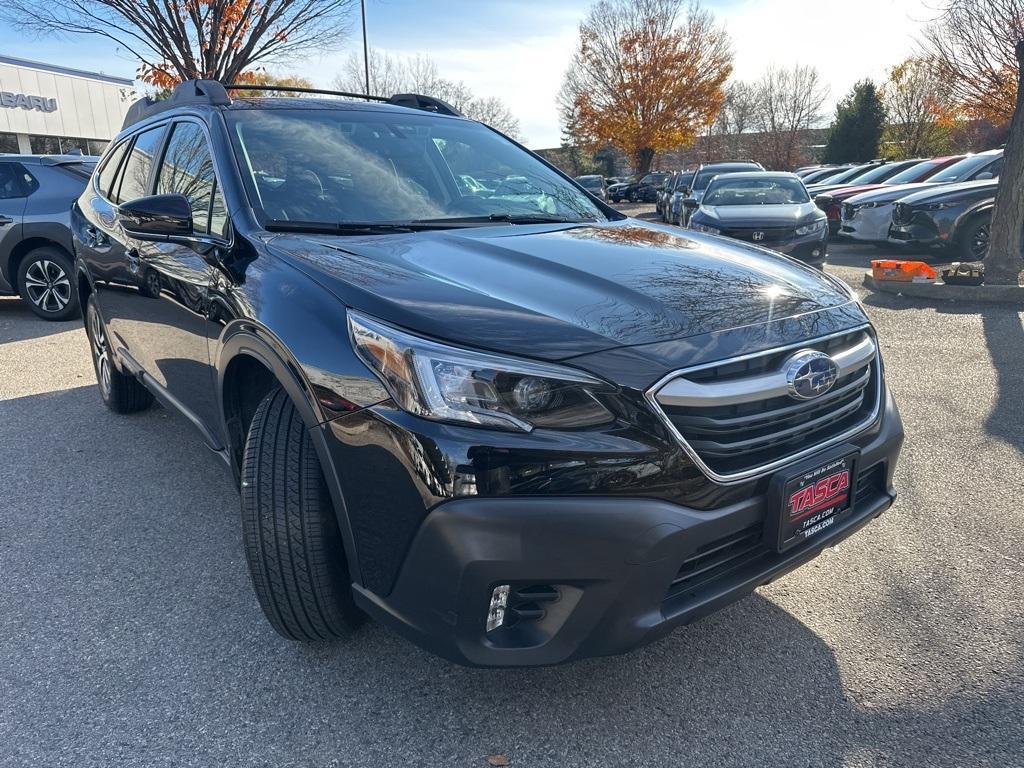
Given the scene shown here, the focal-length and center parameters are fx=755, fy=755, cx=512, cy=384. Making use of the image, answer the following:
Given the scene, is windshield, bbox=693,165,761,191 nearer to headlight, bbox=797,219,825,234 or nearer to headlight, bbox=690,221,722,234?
headlight, bbox=690,221,722,234

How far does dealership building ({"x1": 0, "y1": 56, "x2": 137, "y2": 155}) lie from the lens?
28828 millimetres

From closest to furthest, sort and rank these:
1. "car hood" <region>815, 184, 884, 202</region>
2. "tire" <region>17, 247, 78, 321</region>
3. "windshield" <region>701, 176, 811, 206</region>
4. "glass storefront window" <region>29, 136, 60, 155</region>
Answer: "tire" <region>17, 247, 78, 321</region>, "windshield" <region>701, 176, 811, 206</region>, "car hood" <region>815, 184, 884, 202</region>, "glass storefront window" <region>29, 136, 60, 155</region>

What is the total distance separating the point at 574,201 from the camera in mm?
3436

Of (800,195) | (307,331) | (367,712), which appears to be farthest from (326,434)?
(800,195)

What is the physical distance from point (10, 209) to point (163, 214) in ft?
21.4

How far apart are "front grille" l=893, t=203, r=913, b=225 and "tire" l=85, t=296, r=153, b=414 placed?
10186mm

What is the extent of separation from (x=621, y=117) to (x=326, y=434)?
39599 mm

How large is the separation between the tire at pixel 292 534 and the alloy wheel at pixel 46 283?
23.2ft

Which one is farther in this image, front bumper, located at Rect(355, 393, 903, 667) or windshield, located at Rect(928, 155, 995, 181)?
windshield, located at Rect(928, 155, 995, 181)

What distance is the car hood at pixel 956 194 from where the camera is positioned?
10.2 m

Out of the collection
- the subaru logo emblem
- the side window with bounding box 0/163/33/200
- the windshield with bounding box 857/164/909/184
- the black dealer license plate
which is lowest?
the black dealer license plate

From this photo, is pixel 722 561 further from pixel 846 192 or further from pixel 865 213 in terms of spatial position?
pixel 846 192

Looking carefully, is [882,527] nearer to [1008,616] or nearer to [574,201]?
[1008,616]

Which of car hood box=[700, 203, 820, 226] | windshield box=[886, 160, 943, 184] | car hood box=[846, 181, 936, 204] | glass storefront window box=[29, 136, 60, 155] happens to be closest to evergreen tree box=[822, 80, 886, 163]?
windshield box=[886, 160, 943, 184]
